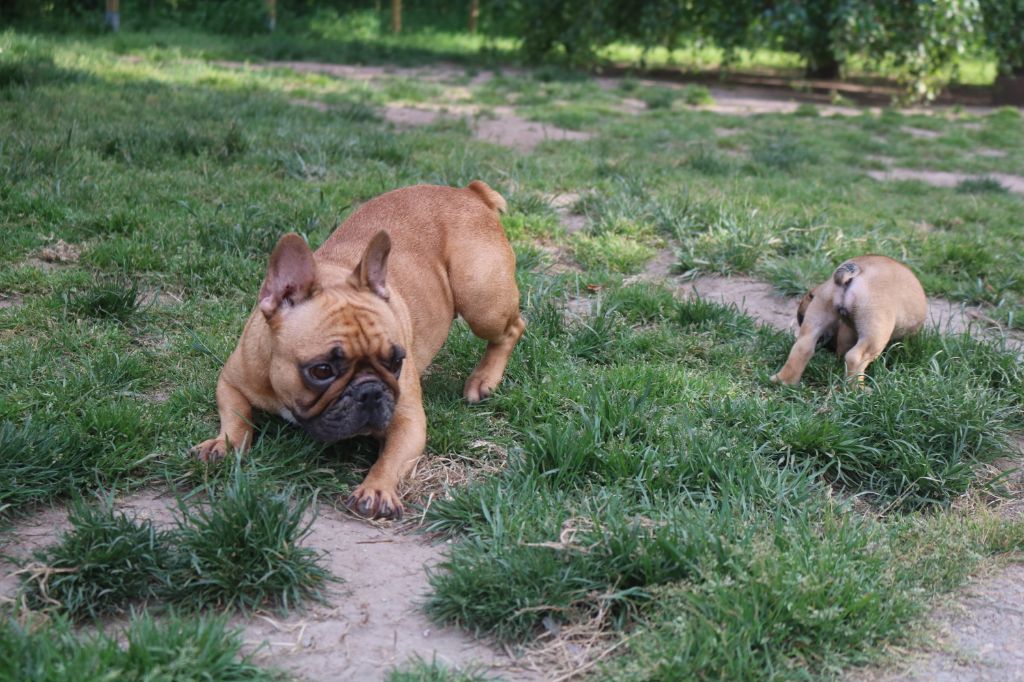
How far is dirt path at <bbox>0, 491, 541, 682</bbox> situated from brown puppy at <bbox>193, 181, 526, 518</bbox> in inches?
9.0

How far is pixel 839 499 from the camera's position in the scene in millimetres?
4004

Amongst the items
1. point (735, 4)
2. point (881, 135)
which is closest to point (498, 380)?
point (881, 135)

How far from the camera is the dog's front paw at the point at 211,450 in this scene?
12.7 feet

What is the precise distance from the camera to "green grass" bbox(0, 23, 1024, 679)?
313 centimetres

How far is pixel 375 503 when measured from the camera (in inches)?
148

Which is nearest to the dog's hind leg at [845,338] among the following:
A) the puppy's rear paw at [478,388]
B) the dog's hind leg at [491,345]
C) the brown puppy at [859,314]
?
the brown puppy at [859,314]

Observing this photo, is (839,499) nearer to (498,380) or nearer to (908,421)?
(908,421)

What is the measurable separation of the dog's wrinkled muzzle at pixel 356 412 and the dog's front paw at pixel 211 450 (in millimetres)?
359

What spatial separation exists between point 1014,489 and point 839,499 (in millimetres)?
781

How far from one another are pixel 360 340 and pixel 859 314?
2.56m

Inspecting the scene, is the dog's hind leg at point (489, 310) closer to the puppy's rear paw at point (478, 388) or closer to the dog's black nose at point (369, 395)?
the puppy's rear paw at point (478, 388)

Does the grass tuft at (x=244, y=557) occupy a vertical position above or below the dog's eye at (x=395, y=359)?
below

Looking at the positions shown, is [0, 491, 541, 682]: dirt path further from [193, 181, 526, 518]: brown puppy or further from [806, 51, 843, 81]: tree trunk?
[806, 51, 843, 81]: tree trunk

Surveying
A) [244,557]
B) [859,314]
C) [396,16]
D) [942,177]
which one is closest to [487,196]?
[859,314]
